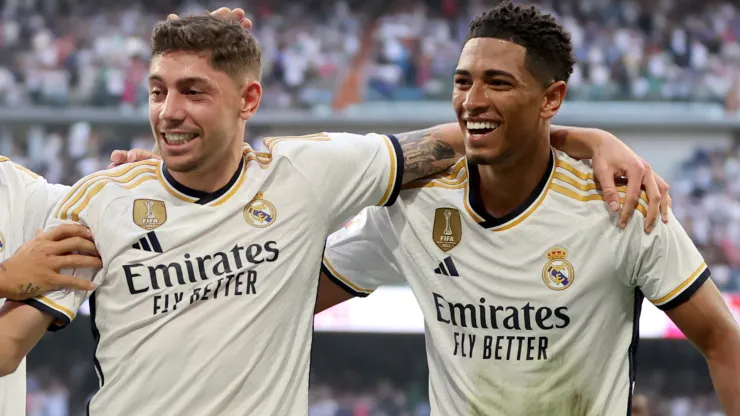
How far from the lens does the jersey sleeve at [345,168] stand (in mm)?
3430

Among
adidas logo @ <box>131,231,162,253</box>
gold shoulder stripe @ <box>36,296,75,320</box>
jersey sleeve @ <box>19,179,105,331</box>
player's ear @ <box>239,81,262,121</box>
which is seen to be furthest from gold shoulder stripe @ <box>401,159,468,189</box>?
gold shoulder stripe @ <box>36,296,75,320</box>

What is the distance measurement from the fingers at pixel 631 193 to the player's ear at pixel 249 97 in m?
1.33

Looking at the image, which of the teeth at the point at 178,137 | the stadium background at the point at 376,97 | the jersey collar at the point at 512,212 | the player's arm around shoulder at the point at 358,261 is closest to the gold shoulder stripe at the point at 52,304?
the teeth at the point at 178,137

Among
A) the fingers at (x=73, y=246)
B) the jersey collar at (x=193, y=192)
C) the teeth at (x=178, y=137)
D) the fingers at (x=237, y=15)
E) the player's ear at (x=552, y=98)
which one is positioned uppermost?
the fingers at (x=237, y=15)

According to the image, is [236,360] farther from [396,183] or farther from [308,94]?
[308,94]

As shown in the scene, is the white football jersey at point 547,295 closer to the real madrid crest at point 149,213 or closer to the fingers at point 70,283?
the real madrid crest at point 149,213

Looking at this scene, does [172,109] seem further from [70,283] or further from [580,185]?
[580,185]

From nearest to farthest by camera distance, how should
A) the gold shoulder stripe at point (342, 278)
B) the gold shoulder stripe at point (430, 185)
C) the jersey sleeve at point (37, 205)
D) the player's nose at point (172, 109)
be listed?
the player's nose at point (172, 109), the gold shoulder stripe at point (430, 185), the jersey sleeve at point (37, 205), the gold shoulder stripe at point (342, 278)

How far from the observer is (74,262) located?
10.1 feet

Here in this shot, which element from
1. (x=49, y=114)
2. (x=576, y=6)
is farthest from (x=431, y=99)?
(x=49, y=114)

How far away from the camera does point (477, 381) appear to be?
346 centimetres

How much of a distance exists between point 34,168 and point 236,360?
14441 millimetres

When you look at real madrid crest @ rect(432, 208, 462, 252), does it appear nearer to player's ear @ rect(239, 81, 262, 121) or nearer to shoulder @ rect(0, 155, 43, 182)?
player's ear @ rect(239, 81, 262, 121)

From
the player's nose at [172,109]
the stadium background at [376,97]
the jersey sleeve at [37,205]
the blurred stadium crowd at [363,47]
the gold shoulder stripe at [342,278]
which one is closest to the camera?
the player's nose at [172,109]
